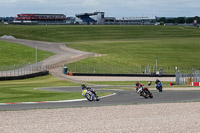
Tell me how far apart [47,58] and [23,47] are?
15.1m

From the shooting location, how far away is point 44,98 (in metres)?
32.4

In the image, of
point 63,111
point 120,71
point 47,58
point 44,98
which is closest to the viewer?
point 63,111

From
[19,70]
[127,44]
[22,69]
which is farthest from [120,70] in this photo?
[127,44]

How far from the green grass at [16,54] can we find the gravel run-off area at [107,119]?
56.5 meters

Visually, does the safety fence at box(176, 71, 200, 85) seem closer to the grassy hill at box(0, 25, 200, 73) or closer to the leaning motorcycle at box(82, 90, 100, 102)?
the leaning motorcycle at box(82, 90, 100, 102)

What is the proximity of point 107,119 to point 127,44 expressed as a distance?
97.5 meters

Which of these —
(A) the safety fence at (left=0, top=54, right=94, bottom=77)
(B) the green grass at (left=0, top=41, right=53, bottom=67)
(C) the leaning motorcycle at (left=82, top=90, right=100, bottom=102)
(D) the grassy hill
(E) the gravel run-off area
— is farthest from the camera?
(D) the grassy hill

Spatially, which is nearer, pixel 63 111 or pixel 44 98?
pixel 63 111

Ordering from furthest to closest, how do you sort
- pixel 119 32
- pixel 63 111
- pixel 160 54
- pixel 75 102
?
pixel 119 32 < pixel 160 54 < pixel 75 102 < pixel 63 111

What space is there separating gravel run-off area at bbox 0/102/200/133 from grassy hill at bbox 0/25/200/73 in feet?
165

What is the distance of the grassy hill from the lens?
89500 mm

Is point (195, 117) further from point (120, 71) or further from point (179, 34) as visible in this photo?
point (179, 34)

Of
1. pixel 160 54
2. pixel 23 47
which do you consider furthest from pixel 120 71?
pixel 23 47

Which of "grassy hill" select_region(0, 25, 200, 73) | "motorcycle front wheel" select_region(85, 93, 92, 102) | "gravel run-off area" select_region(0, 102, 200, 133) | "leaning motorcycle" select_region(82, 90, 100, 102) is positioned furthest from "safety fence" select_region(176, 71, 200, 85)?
"grassy hill" select_region(0, 25, 200, 73)
